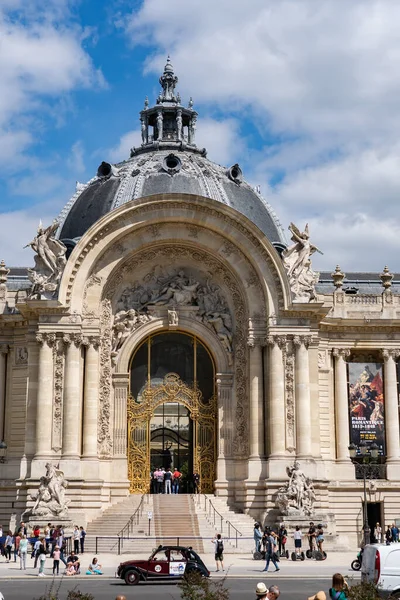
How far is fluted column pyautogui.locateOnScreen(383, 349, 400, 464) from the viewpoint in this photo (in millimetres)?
44250

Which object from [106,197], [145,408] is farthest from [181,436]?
[106,197]

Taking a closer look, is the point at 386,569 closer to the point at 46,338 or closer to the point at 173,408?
the point at 46,338

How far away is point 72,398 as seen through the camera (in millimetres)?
40312

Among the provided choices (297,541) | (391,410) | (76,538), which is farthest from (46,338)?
(391,410)

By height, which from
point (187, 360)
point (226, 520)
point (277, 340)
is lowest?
point (226, 520)

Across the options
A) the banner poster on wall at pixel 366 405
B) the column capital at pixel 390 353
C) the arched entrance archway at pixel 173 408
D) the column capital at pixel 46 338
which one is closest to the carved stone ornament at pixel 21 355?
the column capital at pixel 46 338

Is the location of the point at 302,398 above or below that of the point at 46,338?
below

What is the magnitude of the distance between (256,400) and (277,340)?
9.29 feet

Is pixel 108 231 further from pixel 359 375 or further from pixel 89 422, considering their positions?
pixel 359 375

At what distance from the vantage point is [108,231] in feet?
137

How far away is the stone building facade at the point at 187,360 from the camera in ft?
134

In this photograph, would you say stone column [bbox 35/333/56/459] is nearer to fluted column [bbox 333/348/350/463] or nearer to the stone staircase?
the stone staircase

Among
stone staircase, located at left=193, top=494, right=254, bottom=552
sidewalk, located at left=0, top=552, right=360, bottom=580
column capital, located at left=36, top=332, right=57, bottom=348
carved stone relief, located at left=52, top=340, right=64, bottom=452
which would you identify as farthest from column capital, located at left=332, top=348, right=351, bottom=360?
column capital, located at left=36, top=332, right=57, bottom=348

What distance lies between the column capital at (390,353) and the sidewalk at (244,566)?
10.7 metres
